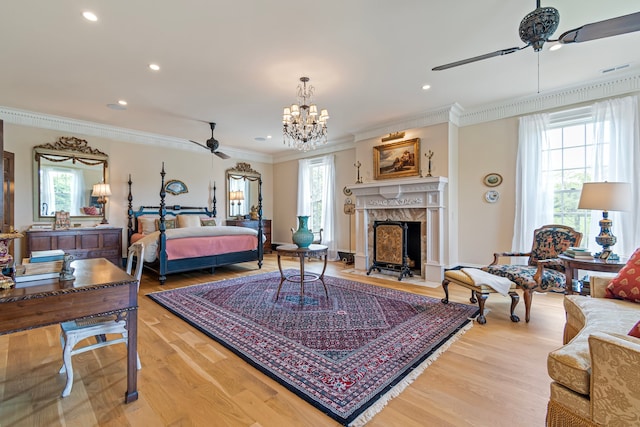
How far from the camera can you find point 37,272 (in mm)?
1673

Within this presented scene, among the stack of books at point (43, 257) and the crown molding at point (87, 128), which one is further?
the crown molding at point (87, 128)

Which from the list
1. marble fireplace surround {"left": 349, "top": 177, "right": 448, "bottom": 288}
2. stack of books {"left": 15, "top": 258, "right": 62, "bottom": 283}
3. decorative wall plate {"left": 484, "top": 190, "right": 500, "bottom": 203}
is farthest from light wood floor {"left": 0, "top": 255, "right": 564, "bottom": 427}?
decorative wall plate {"left": 484, "top": 190, "right": 500, "bottom": 203}

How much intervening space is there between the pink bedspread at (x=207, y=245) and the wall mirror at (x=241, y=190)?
2354 mm

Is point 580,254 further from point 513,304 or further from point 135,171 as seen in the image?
point 135,171

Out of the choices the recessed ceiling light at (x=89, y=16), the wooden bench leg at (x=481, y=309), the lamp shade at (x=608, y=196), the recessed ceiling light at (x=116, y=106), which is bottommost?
the wooden bench leg at (x=481, y=309)

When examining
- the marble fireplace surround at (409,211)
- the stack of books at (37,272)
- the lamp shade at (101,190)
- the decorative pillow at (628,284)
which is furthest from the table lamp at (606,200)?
the lamp shade at (101,190)

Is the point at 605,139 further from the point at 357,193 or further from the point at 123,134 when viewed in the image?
the point at 123,134

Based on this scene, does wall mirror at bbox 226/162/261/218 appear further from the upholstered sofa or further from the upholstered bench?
the upholstered sofa

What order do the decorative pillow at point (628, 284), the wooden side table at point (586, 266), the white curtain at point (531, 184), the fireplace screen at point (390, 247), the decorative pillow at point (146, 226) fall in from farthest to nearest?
the decorative pillow at point (146, 226)
the fireplace screen at point (390, 247)
the white curtain at point (531, 184)
the wooden side table at point (586, 266)
the decorative pillow at point (628, 284)

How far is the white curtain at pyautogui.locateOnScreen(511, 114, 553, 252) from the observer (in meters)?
4.32

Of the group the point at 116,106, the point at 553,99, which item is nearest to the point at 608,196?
the point at 553,99

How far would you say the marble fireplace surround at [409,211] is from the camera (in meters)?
4.87

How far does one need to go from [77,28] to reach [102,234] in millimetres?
3948

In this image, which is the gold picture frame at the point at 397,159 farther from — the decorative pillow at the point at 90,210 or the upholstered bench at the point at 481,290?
the decorative pillow at the point at 90,210
